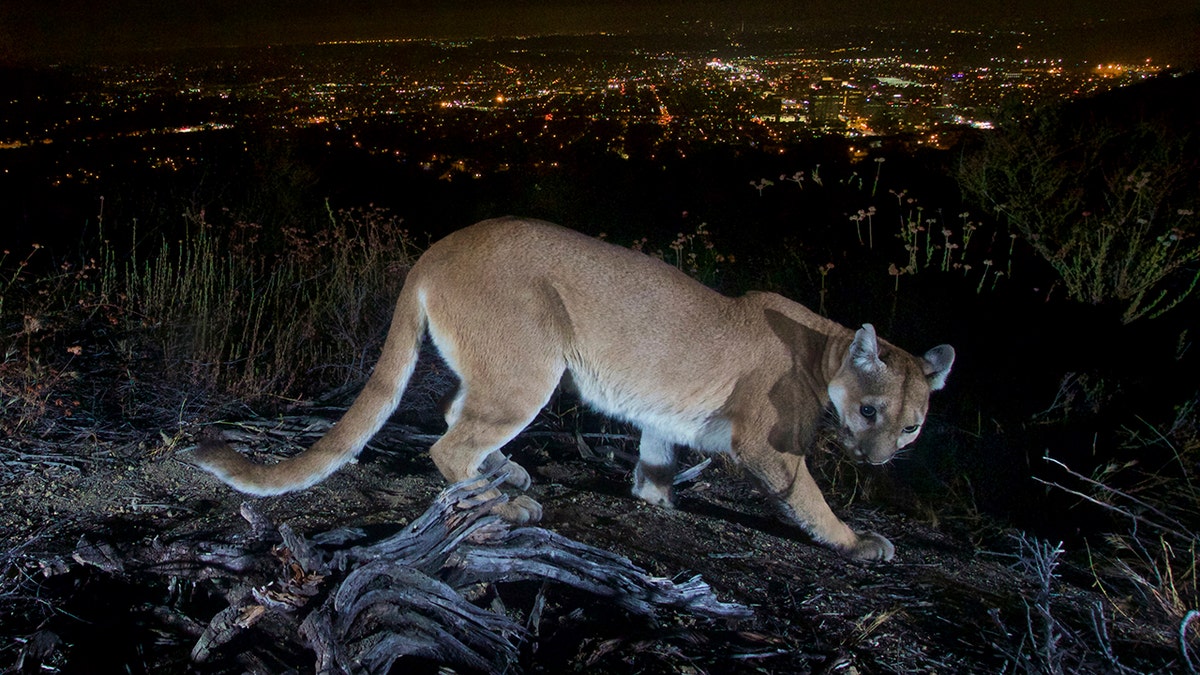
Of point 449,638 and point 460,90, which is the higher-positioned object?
point 460,90

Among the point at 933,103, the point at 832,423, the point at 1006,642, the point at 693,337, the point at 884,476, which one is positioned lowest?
the point at 884,476

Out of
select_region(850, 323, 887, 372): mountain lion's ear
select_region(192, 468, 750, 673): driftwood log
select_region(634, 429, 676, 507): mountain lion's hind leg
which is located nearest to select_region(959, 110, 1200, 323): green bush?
select_region(850, 323, 887, 372): mountain lion's ear

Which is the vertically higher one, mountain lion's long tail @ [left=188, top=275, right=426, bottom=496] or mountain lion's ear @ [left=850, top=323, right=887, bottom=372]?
mountain lion's ear @ [left=850, top=323, right=887, bottom=372]

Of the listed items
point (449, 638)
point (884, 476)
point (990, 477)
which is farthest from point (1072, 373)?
point (449, 638)

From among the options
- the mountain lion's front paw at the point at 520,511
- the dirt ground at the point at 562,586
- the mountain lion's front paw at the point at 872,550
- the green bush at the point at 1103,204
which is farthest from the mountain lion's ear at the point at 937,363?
the green bush at the point at 1103,204

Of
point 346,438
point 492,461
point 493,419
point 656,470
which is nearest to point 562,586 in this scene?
point 493,419

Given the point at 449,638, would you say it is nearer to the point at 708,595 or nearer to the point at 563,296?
the point at 708,595

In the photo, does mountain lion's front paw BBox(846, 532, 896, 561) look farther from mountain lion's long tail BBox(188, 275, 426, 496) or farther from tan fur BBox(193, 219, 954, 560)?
mountain lion's long tail BBox(188, 275, 426, 496)
